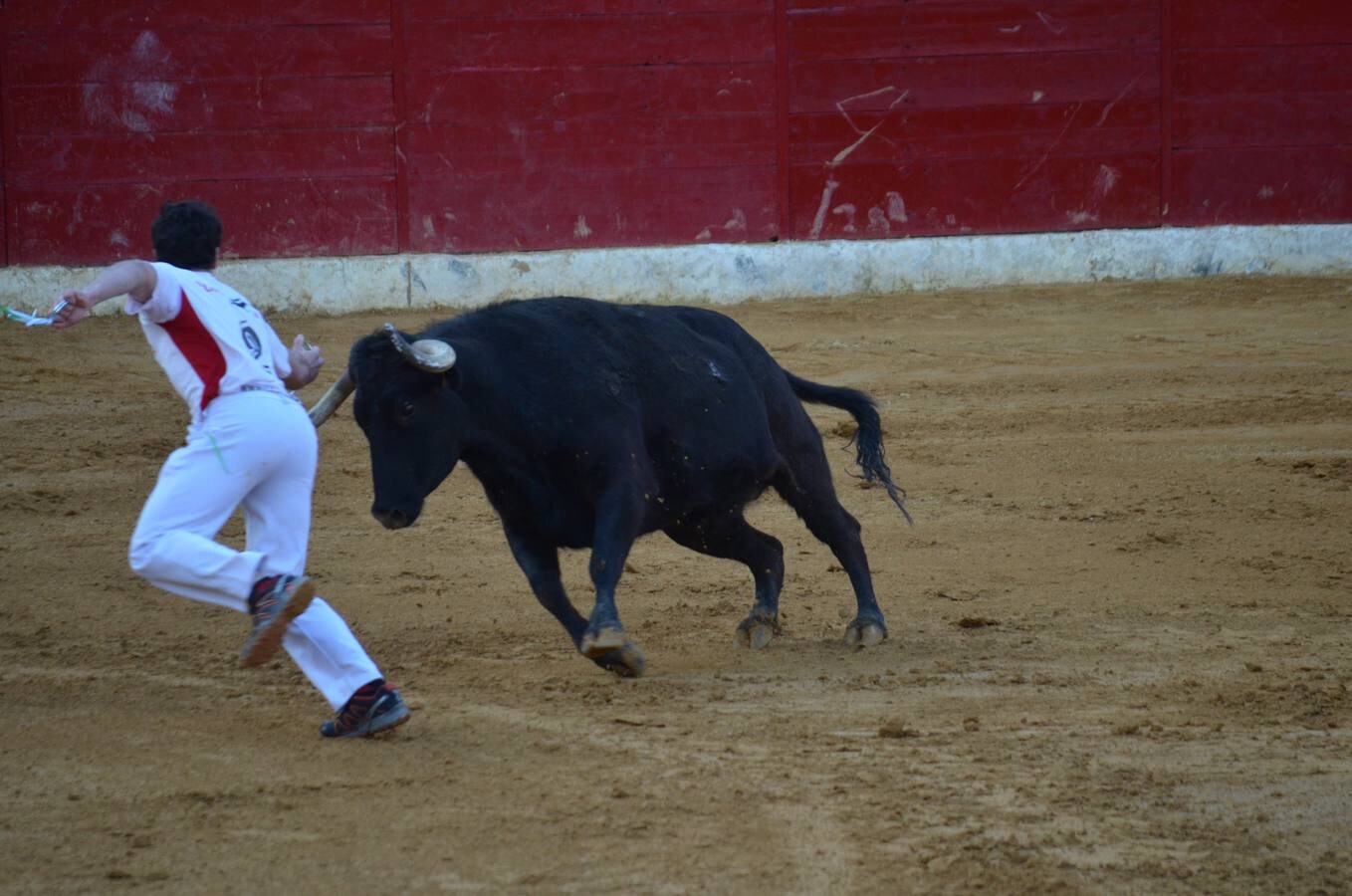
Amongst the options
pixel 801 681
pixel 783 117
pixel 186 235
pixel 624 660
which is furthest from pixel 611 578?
pixel 783 117

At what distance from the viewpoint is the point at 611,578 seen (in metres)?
5.27

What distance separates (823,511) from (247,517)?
2321 millimetres

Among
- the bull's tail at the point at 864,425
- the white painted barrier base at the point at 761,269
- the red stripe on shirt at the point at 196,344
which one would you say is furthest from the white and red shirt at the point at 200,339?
the white painted barrier base at the point at 761,269

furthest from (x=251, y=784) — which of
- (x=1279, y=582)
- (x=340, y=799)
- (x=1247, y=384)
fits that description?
(x=1247, y=384)

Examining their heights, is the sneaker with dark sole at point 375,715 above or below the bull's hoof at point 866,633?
above

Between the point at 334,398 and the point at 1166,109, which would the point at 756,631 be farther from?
the point at 1166,109

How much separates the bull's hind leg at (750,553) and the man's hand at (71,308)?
241 cm

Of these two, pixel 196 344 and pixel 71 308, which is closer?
pixel 71 308

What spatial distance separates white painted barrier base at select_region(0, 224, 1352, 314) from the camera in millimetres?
12227

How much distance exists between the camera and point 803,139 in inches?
508

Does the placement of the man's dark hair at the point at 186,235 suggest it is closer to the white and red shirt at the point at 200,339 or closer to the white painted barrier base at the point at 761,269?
the white and red shirt at the point at 200,339

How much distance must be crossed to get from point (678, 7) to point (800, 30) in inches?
35.0

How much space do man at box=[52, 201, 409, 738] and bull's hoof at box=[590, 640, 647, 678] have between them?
0.69 meters

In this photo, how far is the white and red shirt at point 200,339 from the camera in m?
4.36
